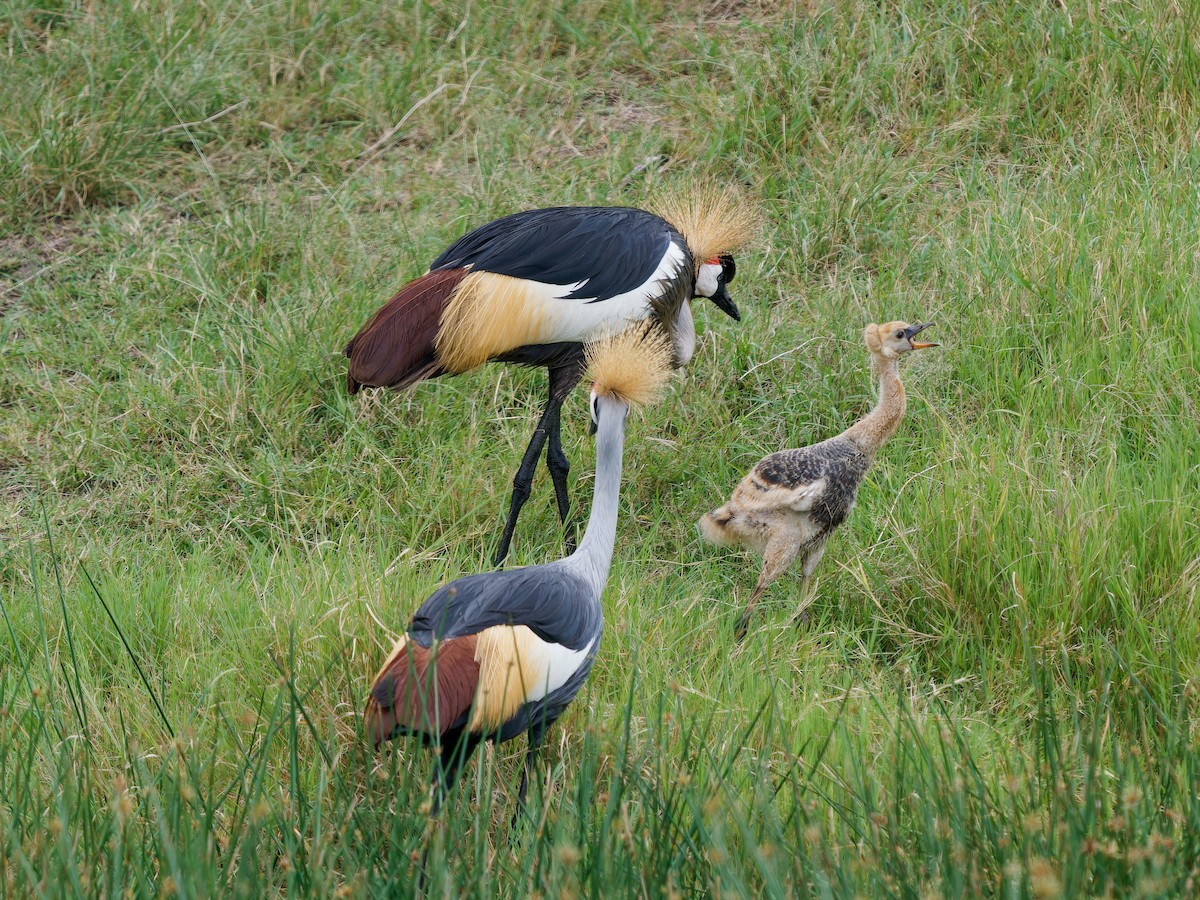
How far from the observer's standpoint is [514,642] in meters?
2.80

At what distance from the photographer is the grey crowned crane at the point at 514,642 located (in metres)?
2.85

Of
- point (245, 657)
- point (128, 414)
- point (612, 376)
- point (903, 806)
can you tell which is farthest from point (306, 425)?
point (903, 806)

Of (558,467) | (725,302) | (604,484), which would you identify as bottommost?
(558,467)

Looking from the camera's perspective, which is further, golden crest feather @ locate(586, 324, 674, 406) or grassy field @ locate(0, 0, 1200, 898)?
golden crest feather @ locate(586, 324, 674, 406)

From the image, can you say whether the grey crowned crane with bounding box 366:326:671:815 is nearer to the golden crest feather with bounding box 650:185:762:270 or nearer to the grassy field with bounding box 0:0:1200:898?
the grassy field with bounding box 0:0:1200:898

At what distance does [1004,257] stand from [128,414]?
3595 millimetres

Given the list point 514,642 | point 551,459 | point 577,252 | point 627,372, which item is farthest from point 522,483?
point 514,642

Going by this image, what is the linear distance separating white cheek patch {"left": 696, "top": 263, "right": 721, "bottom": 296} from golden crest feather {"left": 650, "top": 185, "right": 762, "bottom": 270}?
0.03 m

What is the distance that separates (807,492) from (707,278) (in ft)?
4.25

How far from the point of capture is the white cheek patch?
198 inches

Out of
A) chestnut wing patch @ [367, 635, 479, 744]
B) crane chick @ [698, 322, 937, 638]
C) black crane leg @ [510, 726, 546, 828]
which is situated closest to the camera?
chestnut wing patch @ [367, 635, 479, 744]

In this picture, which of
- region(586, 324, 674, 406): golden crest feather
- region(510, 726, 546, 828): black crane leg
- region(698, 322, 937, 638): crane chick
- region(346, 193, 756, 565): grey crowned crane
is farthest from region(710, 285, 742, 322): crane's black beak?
region(510, 726, 546, 828): black crane leg

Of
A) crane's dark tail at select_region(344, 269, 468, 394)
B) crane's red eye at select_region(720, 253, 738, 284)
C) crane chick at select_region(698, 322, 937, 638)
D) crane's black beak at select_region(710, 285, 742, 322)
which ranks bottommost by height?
crane chick at select_region(698, 322, 937, 638)

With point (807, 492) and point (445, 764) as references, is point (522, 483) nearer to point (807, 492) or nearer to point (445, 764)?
point (807, 492)
